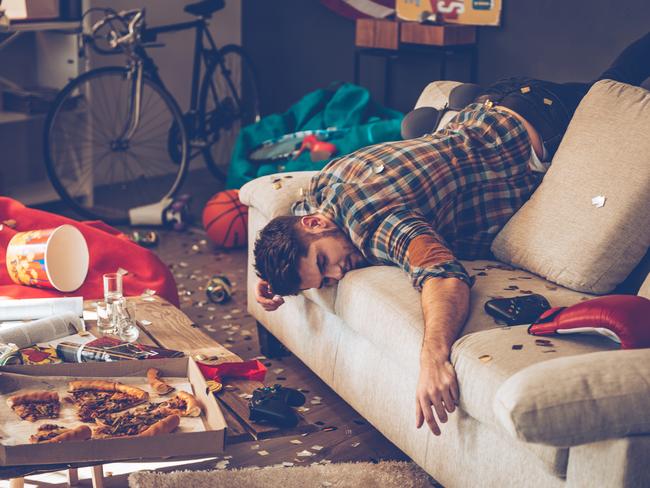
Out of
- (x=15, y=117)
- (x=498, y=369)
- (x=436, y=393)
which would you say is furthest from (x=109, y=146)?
(x=498, y=369)

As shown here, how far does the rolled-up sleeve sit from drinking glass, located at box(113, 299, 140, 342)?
65cm

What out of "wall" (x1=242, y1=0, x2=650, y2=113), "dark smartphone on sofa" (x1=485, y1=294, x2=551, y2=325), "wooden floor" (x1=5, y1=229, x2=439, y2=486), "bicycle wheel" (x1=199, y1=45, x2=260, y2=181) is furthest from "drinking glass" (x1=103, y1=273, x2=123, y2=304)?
"bicycle wheel" (x1=199, y1=45, x2=260, y2=181)

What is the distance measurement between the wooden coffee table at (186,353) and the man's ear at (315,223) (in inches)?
15.9

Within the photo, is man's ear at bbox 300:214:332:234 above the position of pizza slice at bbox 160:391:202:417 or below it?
above

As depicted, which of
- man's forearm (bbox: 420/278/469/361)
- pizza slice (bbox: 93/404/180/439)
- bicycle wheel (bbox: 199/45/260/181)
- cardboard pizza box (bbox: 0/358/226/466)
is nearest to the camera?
cardboard pizza box (bbox: 0/358/226/466)

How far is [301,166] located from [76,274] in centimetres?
205

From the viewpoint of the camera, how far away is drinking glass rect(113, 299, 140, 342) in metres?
2.14

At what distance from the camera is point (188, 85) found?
5.81m

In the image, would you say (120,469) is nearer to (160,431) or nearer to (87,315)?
(87,315)

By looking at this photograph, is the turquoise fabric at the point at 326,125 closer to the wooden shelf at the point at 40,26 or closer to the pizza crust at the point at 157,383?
the wooden shelf at the point at 40,26

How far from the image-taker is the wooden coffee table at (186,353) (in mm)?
1715

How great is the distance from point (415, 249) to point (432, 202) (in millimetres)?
296

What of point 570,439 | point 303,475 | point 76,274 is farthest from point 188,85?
point 570,439

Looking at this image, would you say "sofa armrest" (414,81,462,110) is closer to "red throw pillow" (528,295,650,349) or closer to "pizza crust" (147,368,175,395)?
"red throw pillow" (528,295,650,349)
